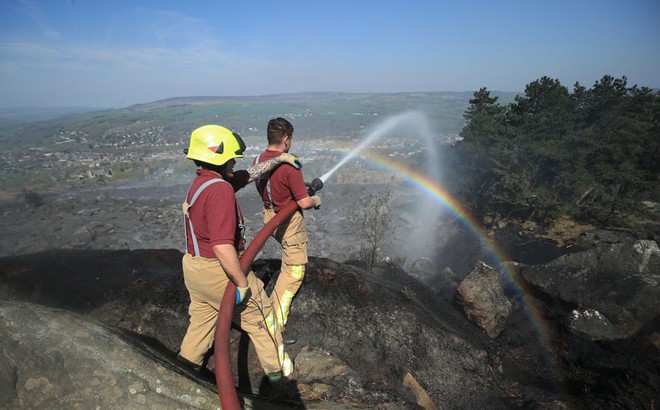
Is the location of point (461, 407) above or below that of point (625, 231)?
above

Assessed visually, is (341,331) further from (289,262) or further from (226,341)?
(226,341)

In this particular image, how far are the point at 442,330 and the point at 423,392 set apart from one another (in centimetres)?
102

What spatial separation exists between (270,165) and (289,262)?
1.31 meters

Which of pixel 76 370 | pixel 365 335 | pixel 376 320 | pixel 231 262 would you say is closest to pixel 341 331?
pixel 365 335

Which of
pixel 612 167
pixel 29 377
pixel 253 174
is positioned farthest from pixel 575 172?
pixel 29 377

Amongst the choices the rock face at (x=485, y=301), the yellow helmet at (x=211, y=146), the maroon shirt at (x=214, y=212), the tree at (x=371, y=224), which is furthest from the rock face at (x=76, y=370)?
the tree at (x=371, y=224)

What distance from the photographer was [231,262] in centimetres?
253

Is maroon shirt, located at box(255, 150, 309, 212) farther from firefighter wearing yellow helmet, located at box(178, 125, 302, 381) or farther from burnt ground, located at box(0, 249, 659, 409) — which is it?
burnt ground, located at box(0, 249, 659, 409)

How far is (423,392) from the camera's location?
3.64m

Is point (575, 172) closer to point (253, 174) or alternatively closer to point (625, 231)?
point (625, 231)

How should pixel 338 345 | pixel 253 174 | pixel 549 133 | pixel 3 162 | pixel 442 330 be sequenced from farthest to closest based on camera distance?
pixel 3 162, pixel 549 133, pixel 442 330, pixel 338 345, pixel 253 174

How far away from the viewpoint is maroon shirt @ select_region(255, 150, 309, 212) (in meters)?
3.57

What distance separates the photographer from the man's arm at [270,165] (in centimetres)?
348

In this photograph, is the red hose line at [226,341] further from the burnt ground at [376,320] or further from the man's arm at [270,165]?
the burnt ground at [376,320]
